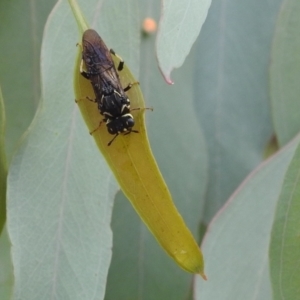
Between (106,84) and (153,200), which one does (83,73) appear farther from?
(153,200)

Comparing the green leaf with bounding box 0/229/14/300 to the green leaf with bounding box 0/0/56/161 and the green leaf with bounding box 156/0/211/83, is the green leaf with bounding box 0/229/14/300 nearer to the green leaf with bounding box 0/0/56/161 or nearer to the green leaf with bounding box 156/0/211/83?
the green leaf with bounding box 0/0/56/161

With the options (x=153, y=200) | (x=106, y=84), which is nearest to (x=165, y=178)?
(x=106, y=84)

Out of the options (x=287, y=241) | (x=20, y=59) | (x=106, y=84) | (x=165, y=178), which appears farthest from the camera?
(x=165, y=178)

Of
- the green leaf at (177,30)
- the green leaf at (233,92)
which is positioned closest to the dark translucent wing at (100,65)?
the green leaf at (177,30)

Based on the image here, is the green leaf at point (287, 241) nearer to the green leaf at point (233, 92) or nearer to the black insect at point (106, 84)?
the black insect at point (106, 84)

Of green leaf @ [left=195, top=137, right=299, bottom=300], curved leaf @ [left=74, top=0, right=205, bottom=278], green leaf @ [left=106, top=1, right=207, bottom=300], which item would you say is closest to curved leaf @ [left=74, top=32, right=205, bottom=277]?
curved leaf @ [left=74, top=0, right=205, bottom=278]
